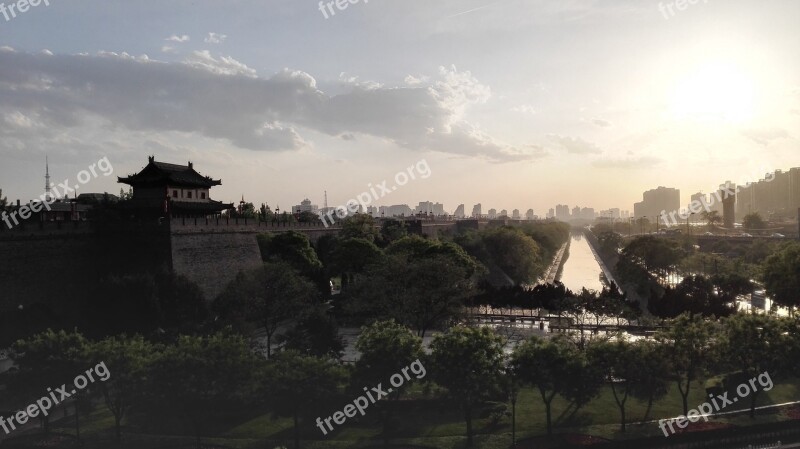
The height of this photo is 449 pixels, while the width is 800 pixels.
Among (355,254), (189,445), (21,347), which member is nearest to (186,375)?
(189,445)

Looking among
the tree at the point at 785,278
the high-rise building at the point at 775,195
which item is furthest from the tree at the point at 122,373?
the high-rise building at the point at 775,195

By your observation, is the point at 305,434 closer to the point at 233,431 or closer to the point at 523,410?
the point at 233,431

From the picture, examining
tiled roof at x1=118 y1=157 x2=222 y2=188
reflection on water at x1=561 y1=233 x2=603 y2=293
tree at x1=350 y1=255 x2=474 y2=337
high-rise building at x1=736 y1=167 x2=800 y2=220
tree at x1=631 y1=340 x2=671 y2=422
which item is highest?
high-rise building at x1=736 y1=167 x2=800 y2=220

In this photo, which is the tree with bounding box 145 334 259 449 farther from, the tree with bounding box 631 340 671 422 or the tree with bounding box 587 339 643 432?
the tree with bounding box 631 340 671 422

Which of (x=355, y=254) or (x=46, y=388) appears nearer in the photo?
(x=46, y=388)

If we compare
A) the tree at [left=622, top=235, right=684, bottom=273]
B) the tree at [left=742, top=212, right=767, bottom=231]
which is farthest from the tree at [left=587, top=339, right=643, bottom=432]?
the tree at [left=742, top=212, right=767, bottom=231]

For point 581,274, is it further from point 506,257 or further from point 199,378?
point 199,378
